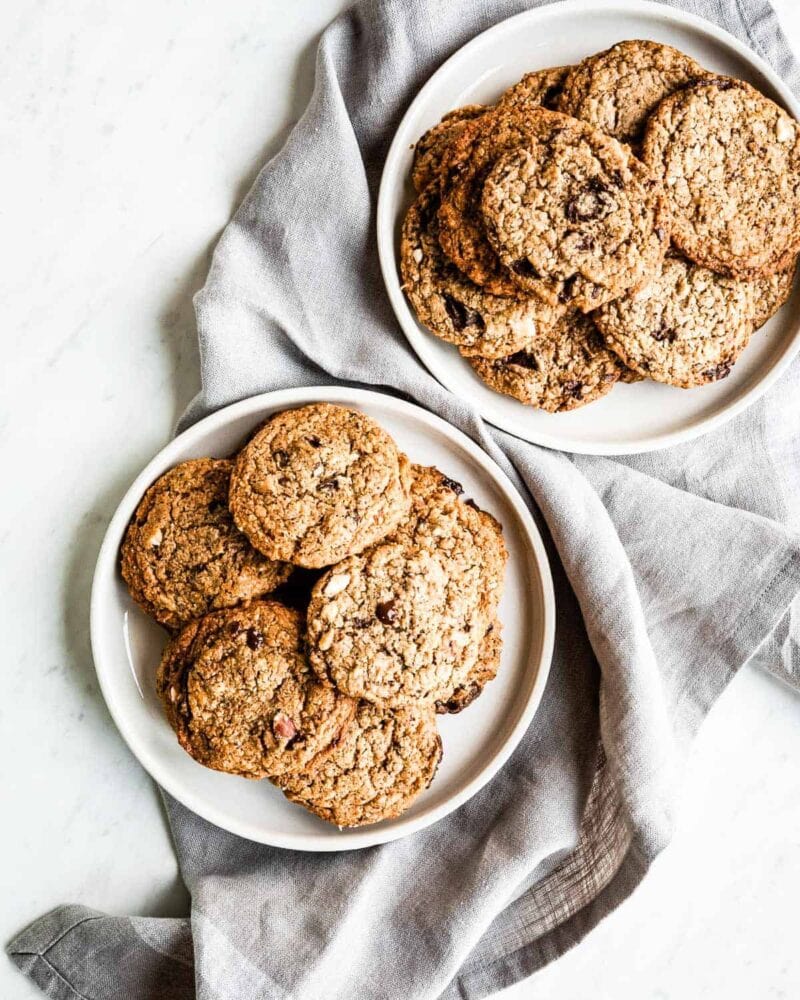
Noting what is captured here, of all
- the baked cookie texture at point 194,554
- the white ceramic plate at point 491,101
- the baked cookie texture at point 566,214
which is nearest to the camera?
the baked cookie texture at point 566,214

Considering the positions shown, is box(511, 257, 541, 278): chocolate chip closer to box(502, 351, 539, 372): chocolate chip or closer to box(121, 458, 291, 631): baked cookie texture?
box(502, 351, 539, 372): chocolate chip

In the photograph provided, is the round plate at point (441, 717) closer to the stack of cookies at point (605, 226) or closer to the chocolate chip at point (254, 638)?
the stack of cookies at point (605, 226)

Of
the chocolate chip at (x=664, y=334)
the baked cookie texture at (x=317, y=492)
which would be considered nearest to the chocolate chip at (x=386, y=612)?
→ the baked cookie texture at (x=317, y=492)

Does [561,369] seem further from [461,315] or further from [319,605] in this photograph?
[319,605]

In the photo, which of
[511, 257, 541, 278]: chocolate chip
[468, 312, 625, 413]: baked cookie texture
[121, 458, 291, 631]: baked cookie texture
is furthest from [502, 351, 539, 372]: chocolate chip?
[121, 458, 291, 631]: baked cookie texture

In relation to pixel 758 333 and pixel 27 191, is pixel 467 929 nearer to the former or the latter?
pixel 758 333
